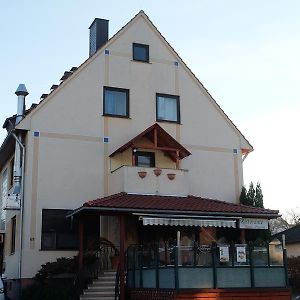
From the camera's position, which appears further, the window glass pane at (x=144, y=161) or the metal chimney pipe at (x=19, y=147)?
the window glass pane at (x=144, y=161)

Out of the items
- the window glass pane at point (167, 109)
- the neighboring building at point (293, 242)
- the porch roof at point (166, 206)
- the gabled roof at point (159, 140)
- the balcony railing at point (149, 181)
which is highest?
the window glass pane at point (167, 109)

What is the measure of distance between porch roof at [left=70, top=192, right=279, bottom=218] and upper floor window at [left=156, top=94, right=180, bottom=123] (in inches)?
178

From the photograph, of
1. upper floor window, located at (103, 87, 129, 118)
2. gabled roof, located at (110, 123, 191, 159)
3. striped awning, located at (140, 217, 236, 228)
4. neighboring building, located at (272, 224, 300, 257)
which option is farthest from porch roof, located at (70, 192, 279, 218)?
neighboring building, located at (272, 224, 300, 257)

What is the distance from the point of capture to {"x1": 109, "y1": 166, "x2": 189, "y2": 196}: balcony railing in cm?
2366

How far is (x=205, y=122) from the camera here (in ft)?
91.0

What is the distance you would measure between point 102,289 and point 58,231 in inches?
155

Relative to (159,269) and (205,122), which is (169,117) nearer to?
(205,122)

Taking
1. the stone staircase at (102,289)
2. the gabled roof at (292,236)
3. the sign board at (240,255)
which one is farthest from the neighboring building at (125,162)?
the gabled roof at (292,236)

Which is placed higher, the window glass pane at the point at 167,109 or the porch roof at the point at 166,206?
the window glass pane at the point at 167,109

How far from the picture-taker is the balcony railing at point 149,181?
23656 mm

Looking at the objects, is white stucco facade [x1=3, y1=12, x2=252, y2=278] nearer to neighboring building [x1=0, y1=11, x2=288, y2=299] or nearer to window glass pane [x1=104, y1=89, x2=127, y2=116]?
neighboring building [x1=0, y1=11, x2=288, y2=299]

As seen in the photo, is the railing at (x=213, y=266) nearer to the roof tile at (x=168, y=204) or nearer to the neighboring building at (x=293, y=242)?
the roof tile at (x=168, y=204)

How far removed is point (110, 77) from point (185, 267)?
11752 millimetres

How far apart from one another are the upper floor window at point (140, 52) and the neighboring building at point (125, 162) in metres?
0.05
